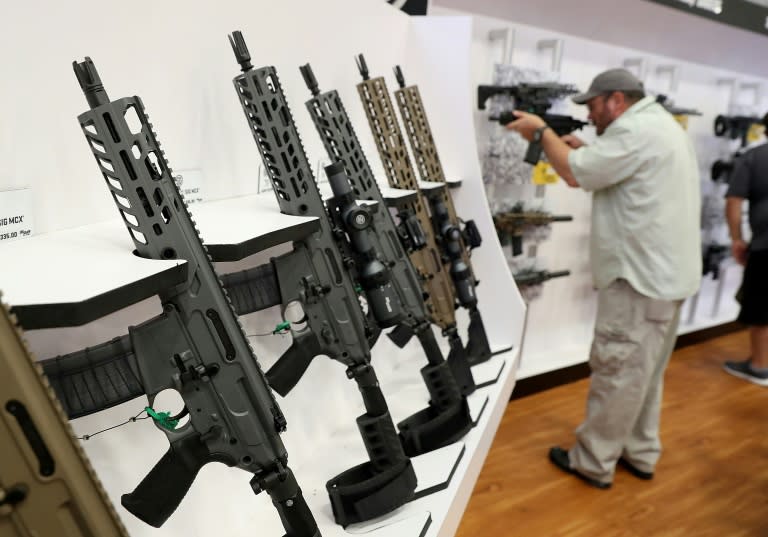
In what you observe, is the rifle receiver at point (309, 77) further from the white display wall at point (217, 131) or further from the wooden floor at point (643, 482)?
the wooden floor at point (643, 482)

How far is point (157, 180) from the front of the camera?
2.30 feet

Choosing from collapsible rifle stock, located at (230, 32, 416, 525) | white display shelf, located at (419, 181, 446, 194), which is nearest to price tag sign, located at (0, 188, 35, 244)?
collapsible rifle stock, located at (230, 32, 416, 525)

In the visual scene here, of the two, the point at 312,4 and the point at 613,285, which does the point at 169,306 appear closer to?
the point at 312,4

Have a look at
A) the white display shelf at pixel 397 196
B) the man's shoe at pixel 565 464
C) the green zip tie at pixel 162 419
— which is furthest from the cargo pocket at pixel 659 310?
the green zip tie at pixel 162 419

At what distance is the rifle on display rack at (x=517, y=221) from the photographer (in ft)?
8.11

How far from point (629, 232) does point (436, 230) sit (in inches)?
27.9

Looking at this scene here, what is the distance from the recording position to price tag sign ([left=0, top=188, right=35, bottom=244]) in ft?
2.31

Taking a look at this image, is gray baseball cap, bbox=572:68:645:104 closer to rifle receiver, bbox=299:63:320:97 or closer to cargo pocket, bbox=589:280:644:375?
cargo pocket, bbox=589:280:644:375

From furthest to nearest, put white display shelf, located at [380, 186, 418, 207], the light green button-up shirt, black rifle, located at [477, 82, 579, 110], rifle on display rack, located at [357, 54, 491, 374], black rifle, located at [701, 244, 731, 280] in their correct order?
1. black rifle, located at [701, 244, 731, 280]
2. black rifle, located at [477, 82, 579, 110]
3. the light green button-up shirt
4. rifle on display rack, located at [357, 54, 491, 374]
5. white display shelf, located at [380, 186, 418, 207]

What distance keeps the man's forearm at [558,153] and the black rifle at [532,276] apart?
0.71 m

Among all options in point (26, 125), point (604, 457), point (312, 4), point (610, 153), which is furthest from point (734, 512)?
point (26, 125)

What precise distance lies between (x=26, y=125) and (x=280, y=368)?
21.0 inches

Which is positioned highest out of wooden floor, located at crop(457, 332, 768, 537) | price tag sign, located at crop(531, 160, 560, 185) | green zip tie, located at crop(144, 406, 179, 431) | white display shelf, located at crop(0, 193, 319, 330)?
white display shelf, located at crop(0, 193, 319, 330)

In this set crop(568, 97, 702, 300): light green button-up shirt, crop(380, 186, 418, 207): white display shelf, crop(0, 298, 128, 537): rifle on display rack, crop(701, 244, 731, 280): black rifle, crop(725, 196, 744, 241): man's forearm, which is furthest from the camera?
crop(701, 244, 731, 280): black rifle
